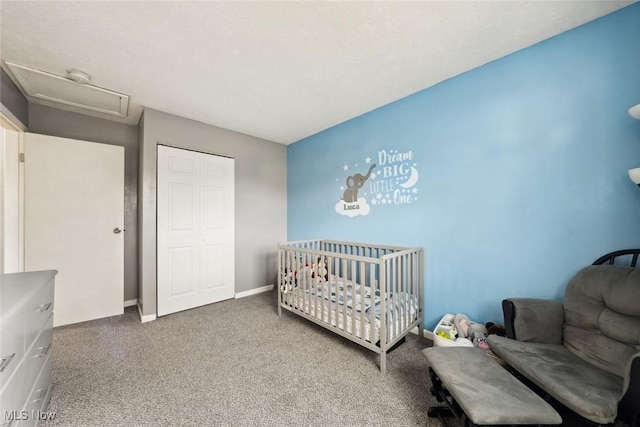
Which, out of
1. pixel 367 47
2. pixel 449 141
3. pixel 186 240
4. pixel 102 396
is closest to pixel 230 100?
pixel 367 47

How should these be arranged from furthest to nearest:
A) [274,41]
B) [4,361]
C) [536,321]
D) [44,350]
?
[274,41] → [536,321] → [44,350] → [4,361]

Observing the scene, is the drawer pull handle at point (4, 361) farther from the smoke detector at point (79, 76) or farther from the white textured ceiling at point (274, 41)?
the smoke detector at point (79, 76)

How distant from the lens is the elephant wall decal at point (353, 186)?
2763 millimetres

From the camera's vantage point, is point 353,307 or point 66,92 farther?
point 66,92

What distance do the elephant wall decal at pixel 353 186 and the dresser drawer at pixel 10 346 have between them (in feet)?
8.51

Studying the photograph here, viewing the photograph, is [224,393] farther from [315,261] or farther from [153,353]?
[315,261]

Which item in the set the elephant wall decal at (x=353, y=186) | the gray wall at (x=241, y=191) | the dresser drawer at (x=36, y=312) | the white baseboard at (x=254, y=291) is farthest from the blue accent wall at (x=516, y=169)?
the dresser drawer at (x=36, y=312)

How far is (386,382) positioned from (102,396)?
73.2 inches

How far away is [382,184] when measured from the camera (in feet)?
8.39

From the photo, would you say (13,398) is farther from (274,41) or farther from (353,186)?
(353,186)

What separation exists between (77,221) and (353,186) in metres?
3.11

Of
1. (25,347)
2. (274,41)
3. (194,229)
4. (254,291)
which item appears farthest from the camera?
(254,291)

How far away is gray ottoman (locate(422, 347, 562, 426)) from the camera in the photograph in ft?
3.11

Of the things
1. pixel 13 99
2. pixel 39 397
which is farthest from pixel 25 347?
pixel 13 99
